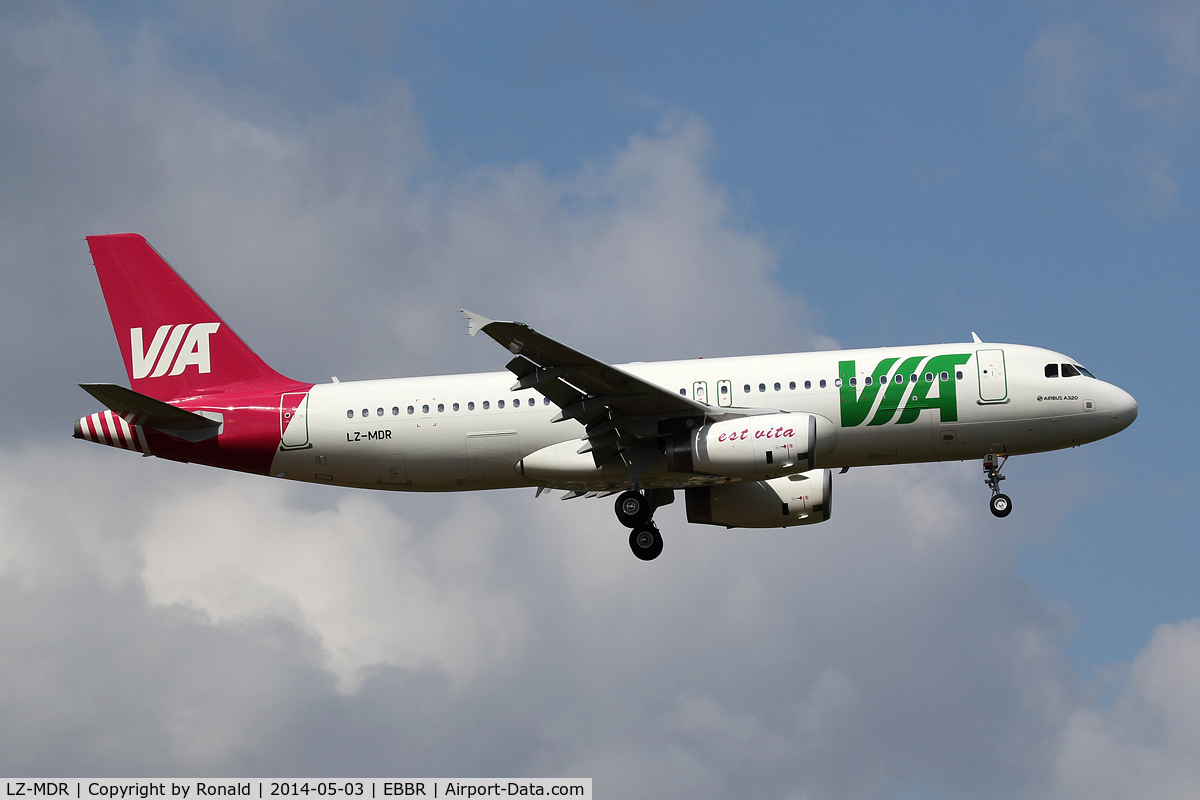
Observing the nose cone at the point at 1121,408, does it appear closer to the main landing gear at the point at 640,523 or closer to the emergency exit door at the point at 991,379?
the emergency exit door at the point at 991,379

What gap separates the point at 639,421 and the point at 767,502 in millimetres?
6035

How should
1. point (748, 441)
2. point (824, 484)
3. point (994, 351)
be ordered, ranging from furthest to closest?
point (824, 484) < point (994, 351) < point (748, 441)

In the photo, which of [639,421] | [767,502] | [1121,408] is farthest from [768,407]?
[1121,408]

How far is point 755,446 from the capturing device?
1249 inches

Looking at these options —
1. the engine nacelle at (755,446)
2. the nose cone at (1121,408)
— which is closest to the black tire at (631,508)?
the engine nacelle at (755,446)

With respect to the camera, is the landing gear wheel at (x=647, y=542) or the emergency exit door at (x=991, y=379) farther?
the landing gear wheel at (x=647, y=542)

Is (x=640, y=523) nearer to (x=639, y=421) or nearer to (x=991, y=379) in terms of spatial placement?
(x=639, y=421)

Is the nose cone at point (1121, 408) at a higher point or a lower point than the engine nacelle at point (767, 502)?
higher

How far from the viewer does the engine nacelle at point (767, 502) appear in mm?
37062

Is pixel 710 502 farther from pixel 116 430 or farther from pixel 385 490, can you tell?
pixel 116 430

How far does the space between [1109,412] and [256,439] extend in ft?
72.7

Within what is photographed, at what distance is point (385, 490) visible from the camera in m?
35.6

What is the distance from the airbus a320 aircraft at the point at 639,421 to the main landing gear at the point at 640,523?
0.05 m

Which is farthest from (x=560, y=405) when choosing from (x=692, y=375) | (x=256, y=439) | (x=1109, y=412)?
(x=1109, y=412)
